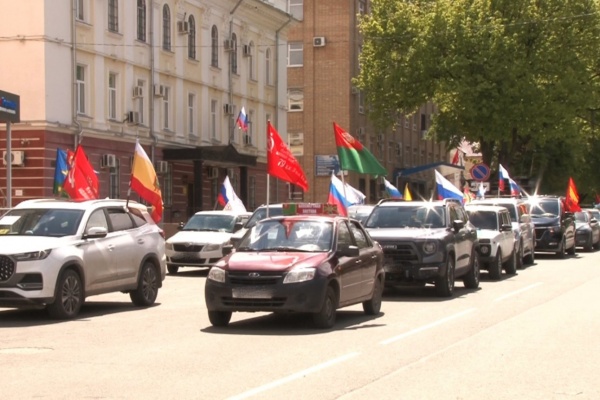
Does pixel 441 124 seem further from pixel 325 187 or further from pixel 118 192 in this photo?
pixel 118 192

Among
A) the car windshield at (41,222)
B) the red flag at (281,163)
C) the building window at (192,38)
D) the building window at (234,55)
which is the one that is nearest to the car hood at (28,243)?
the car windshield at (41,222)

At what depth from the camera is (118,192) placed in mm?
41312

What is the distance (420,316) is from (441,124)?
1621 inches

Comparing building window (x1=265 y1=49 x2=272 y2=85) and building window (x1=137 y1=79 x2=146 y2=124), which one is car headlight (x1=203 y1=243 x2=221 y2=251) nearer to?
building window (x1=137 y1=79 x2=146 y2=124)

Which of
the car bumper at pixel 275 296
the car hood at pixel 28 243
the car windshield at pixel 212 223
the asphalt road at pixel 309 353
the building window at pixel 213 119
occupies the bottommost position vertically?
the asphalt road at pixel 309 353

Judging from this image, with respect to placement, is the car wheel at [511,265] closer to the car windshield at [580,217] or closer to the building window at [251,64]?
the car windshield at [580,217]

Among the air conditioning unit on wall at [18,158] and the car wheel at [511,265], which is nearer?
the car wheel at [511,265]

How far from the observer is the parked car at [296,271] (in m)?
15.1

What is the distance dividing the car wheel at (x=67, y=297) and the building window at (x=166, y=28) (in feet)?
95.5

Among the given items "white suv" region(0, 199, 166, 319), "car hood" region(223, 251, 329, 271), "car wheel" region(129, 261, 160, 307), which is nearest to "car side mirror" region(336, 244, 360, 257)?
"car hood" region(223, 251, 329, 271)

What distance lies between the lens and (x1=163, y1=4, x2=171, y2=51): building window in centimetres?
4566

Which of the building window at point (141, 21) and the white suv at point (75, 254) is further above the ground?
the building window at point (141, 21)

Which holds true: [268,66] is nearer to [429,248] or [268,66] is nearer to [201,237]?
[201,237]

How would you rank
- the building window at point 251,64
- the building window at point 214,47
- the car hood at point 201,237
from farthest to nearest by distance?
1. the building window at point 251,64
2. the building window at point 214,47
3. the car hood at point 201,237
